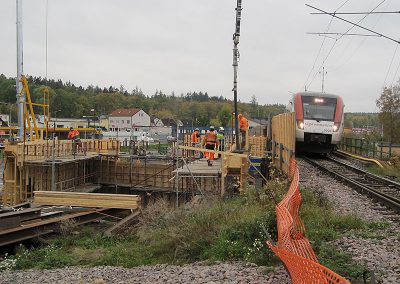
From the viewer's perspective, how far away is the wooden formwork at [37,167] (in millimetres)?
23453

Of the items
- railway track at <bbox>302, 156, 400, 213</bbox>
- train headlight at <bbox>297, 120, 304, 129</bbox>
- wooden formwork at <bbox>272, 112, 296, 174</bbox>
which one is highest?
train headlight at <bbox>297, 120, 304, 129</bbox>

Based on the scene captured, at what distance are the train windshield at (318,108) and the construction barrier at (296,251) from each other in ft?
37.4

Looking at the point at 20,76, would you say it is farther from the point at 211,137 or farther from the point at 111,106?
the point at 111,106

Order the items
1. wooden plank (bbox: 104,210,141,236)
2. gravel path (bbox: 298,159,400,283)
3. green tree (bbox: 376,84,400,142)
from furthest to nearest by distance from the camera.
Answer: green tree (bbox: 376,84,400,142) → wooden plank (bbox: 104,210,141,236) → gravel path (bbox: 298,159,400,283)

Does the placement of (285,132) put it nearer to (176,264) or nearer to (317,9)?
(317,9)

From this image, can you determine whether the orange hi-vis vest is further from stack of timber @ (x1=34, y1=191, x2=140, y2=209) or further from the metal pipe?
the metal pipe

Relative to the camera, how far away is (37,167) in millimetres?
24891

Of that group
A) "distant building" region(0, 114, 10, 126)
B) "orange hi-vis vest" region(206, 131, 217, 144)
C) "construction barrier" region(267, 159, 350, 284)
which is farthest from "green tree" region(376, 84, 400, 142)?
"distant building" region(0, 114, 10, 126)

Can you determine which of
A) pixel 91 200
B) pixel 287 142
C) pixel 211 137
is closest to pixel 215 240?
pixel 287 142

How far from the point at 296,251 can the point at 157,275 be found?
279cm

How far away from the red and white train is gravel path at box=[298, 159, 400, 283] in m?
6.58

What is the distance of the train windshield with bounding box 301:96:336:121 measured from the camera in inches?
784

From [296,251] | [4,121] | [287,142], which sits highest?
[4,121]

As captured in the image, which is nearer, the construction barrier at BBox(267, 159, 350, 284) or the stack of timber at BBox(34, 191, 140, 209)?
the construction barrier at BBox(267, 159, 350, 284)
